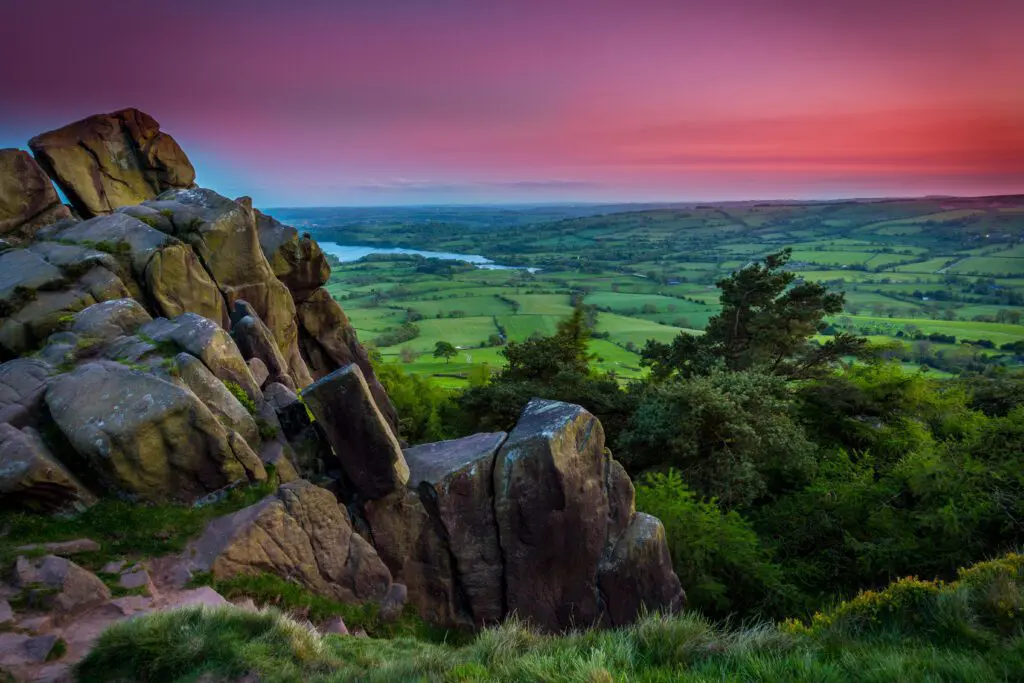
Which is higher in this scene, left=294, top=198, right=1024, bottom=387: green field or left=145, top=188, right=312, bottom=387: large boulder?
left=145, top=188, right=312, bottom=387: large boulder

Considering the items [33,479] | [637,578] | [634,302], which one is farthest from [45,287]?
[634,302]

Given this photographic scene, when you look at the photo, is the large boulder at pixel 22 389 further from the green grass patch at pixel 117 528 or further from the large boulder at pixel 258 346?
the large boulder at pixel 258 346

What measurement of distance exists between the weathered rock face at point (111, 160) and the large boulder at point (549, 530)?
29546 mm

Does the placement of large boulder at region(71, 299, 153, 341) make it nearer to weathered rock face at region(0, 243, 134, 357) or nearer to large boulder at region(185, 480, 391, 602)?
weathered rock face at region(0, 243, 134, 357)

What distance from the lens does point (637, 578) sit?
49.6ft

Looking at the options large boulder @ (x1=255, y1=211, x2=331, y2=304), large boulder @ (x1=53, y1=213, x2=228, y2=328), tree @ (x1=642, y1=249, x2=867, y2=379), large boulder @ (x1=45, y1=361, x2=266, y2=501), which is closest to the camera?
large boulder @ (x1=45, y1=361, x2=266, y2=501)

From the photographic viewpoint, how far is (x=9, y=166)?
24.1m

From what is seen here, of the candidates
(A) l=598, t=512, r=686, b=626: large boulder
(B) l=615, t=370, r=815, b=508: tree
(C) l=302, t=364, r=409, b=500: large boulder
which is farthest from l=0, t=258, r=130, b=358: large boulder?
(B) l=615, t=370, r=815, b=508: tree

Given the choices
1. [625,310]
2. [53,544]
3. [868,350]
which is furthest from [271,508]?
[625,310]

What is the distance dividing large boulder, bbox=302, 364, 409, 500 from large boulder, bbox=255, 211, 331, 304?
691 inches

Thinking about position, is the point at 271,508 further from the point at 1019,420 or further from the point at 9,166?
the point at 1019,420

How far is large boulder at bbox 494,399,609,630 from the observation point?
48.6ft

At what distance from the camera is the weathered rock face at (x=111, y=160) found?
27.8m

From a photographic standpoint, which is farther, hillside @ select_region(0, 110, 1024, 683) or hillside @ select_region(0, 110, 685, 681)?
hillside @ select_region(0, 110, 685, 681)
